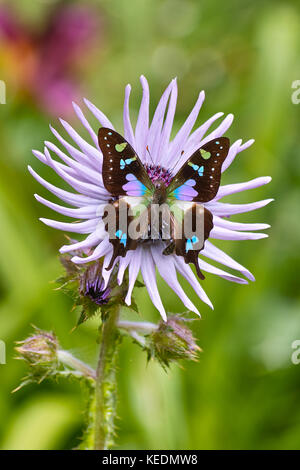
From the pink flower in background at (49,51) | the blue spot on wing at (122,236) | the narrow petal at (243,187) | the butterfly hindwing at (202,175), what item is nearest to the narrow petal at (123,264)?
the blue spot on wing at (122,236)

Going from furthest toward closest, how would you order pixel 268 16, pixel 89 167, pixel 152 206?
pixel 268 16, pixel 89 167, pixel 152 206

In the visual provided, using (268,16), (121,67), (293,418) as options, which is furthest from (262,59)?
(293,418)

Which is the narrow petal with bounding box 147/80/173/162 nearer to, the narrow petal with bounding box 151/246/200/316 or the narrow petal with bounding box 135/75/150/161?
the narrow petal with bounding box 135/75/150/161

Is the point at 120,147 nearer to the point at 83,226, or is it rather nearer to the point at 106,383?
the point at 83,226

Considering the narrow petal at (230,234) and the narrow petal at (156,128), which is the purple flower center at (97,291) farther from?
the narrow petal at (156,128)

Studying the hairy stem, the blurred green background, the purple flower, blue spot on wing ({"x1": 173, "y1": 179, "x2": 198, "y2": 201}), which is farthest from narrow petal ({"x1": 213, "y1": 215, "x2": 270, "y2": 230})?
the blurred green background
